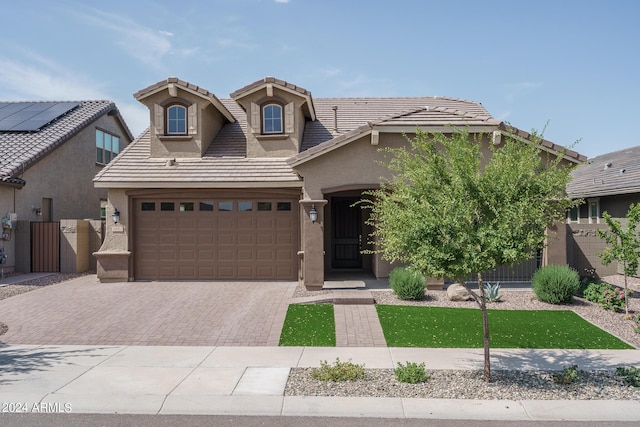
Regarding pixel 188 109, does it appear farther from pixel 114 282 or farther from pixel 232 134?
pixel 114 282

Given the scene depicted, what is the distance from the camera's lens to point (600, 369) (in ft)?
25.2

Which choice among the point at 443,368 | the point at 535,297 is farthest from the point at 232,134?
the point at 443,368

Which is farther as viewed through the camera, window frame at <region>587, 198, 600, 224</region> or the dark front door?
window frame at <region>587, 198, 600, 224</region>

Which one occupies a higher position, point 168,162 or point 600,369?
point 168,162

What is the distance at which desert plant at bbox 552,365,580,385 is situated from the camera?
6.99m

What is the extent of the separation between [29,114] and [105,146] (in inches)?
140

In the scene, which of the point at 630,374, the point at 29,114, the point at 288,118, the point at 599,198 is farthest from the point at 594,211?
the point at 29,114

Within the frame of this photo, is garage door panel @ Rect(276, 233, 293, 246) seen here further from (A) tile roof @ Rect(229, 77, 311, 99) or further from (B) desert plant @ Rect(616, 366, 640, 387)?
(B) desert plant @ Rect(616, 366, 640, 387)

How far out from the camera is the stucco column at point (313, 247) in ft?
46.0

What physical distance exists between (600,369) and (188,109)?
14009 mm

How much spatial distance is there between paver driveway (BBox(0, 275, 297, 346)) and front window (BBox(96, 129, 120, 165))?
10652 mm

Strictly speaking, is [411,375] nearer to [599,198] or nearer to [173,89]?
[173,89]

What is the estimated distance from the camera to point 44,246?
735 inches

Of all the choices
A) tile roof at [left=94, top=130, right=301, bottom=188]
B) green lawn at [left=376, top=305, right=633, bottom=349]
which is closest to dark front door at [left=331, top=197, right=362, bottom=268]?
tile roof at [left=94, top=130, right=301, bottom=188]
